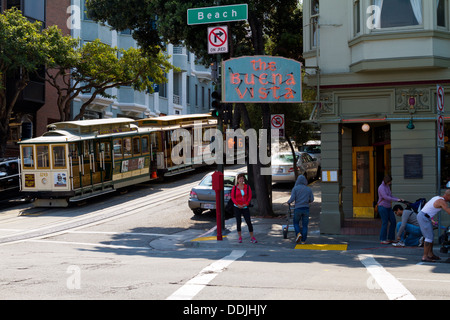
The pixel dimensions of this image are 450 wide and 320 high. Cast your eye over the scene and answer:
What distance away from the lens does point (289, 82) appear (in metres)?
16.3

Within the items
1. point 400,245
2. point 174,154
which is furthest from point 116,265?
point 174,154

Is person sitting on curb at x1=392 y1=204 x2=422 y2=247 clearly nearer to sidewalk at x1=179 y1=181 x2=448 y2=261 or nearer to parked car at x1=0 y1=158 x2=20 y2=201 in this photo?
sidewalk at x1=179 y1=181 x2=448 y2=261

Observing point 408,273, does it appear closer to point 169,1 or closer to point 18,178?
point 169,1

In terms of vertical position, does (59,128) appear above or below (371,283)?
above

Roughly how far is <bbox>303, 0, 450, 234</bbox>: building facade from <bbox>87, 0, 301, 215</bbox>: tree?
2.77 metres

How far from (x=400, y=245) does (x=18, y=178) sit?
1570 cm

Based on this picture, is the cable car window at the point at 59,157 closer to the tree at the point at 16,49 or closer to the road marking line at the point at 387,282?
the tree at the point at 16,49

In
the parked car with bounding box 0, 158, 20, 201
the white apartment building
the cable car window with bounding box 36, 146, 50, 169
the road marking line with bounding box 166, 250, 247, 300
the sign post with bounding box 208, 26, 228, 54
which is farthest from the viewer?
the white apartment building

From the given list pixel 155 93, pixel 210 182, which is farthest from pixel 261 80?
pixel 155 93

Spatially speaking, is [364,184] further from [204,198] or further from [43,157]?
[43,157]

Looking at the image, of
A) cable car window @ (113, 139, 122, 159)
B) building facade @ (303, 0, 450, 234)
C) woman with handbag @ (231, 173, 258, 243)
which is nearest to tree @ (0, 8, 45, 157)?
cable car window @ (113, 139, 122, 159)

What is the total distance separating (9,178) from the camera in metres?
23.1

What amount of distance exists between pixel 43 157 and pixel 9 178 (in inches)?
78.4

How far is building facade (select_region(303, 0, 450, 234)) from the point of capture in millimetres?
15156
